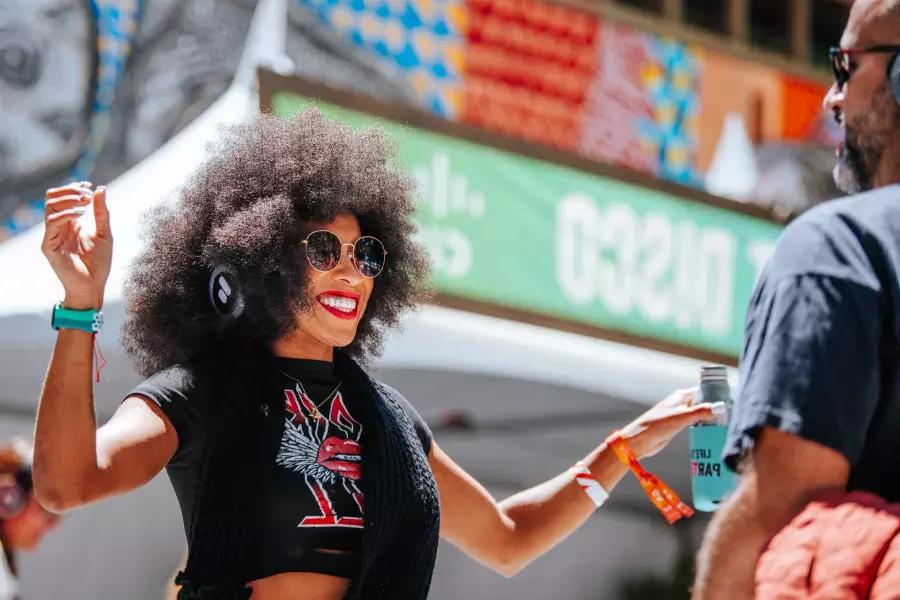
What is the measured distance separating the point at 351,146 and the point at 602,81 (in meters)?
4.98

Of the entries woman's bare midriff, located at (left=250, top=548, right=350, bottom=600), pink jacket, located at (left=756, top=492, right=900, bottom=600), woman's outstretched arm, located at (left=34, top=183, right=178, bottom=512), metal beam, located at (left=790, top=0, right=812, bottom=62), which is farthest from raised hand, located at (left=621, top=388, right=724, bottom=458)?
metal beam, located at (left=790, top=0, right=812, bottom=62)

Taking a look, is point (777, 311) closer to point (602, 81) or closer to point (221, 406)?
point (221, 406)

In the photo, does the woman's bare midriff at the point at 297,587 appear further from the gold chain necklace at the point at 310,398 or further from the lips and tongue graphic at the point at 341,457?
the gold chain necklace at the point at 310,398

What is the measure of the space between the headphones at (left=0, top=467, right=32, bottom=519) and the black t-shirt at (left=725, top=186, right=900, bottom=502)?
370 centimetres

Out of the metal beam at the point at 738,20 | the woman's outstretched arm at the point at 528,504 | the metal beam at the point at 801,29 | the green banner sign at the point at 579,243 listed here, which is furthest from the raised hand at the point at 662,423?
the metal beam at the point at 801,29

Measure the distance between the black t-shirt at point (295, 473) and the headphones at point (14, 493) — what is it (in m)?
2.39

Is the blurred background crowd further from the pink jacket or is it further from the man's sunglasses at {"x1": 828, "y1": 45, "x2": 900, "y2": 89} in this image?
the pink jacket

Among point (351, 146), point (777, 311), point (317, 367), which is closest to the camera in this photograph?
point (777, 311)

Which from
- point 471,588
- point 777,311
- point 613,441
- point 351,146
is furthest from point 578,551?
point 777,311

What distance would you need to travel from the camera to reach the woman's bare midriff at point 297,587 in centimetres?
253

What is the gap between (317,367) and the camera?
112 inches

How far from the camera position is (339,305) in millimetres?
2863

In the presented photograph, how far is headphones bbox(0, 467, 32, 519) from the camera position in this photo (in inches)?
190

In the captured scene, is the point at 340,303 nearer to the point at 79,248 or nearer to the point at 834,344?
the point at 79,248
